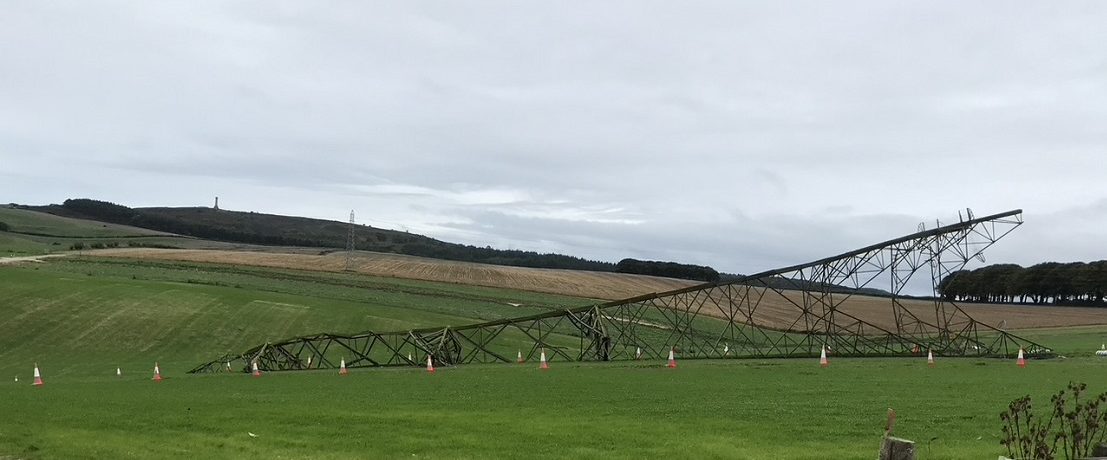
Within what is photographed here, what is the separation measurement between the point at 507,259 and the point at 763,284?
118100 millimetres

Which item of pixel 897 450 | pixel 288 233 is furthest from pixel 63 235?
pixel 897 450

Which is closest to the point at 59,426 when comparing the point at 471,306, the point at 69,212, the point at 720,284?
the point at 720,284

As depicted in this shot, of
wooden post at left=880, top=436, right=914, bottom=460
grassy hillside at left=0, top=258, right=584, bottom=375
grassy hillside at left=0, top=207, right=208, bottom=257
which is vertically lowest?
grassy hillside at left=0, top=258, right=584, bottom=375

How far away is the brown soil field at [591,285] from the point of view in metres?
73.4

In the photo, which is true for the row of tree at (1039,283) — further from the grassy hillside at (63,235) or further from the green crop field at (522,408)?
the grassy hillside at (63,235)

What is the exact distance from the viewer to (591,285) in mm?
92812

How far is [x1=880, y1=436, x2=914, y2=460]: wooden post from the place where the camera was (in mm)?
6680

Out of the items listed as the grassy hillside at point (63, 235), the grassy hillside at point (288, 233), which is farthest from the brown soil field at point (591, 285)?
the grassy hillside at point (288, 233)

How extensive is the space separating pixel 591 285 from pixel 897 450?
3395 inches

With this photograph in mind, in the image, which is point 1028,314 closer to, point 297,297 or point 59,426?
point 297,297

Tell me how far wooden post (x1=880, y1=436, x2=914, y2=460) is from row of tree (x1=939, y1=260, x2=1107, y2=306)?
11706cm

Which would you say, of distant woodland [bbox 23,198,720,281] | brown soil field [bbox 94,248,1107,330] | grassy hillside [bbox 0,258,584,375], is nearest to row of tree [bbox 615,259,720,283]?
distant woodland [bbox 23,198,720,281]

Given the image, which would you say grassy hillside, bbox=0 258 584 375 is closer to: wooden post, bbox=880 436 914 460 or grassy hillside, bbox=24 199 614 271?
wooden post, bbox=880 436 914 460

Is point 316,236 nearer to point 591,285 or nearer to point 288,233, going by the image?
point 288,233
